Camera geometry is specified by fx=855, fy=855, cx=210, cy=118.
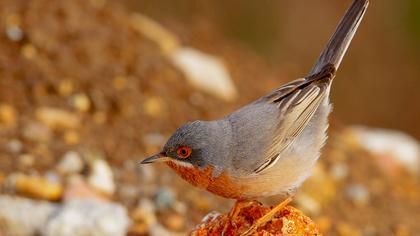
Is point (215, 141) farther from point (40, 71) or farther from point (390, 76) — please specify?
point (390, 76)

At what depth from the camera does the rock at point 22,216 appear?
20.7ft

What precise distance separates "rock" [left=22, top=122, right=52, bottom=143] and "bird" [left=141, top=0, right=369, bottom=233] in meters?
2.56

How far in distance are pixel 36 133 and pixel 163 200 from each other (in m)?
1.25

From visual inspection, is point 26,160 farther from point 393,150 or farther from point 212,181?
point 393,150

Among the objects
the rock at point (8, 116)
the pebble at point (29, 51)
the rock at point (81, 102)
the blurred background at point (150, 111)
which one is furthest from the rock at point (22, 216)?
the pebble at point (29, 51)

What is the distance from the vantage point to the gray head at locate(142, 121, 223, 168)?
15.5 feet

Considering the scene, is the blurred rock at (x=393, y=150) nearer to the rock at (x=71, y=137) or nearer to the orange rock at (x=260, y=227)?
the rock at (x=71, y=137)

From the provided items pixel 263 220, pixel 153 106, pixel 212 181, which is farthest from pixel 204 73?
pixel 263 220

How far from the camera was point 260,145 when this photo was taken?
509 centimetres

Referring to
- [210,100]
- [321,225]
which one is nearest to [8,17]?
[210,100]

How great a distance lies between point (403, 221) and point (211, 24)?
3.83 m

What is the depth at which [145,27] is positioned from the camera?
9.20m

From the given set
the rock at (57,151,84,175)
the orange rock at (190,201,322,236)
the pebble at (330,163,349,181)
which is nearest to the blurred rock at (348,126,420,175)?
the pebble at (330,163,349,181)

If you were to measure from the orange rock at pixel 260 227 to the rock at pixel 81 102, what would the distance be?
3.00 metres
